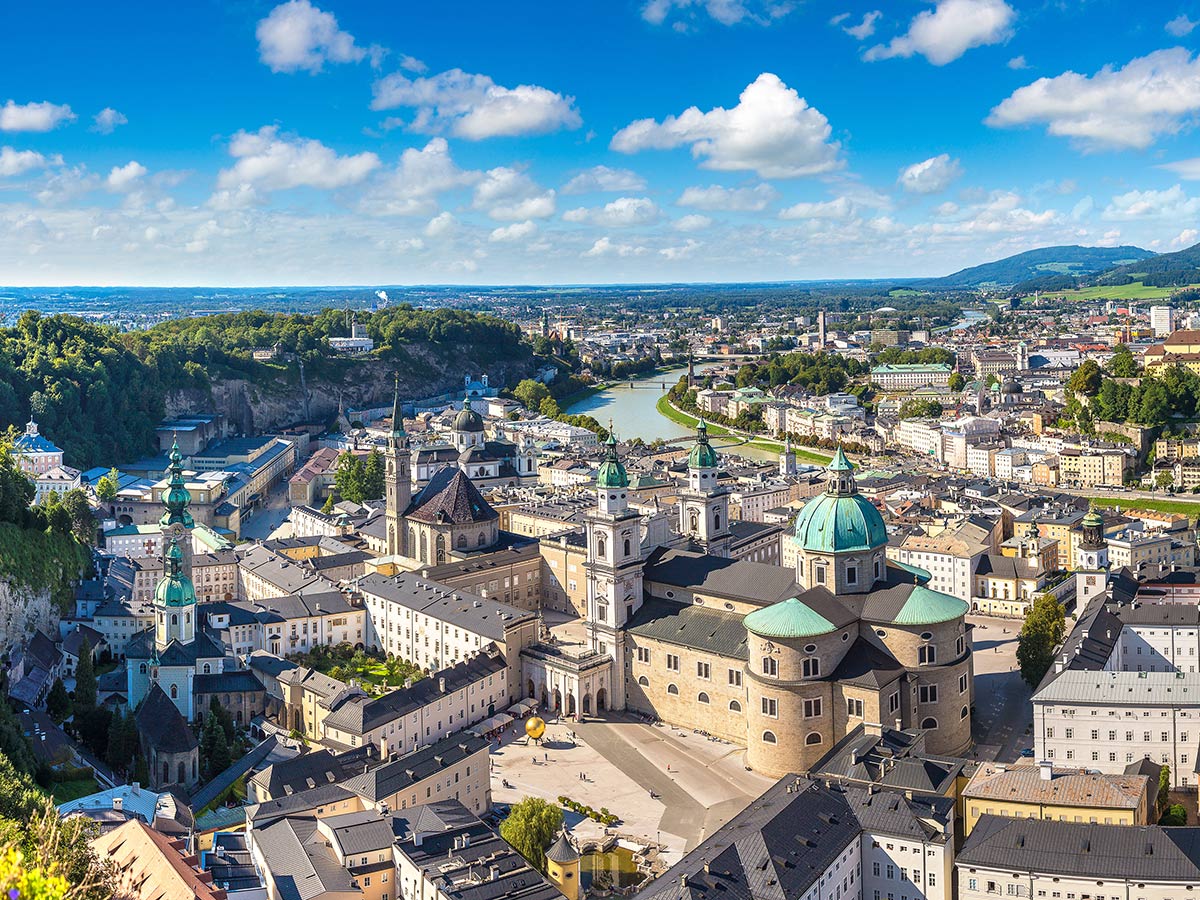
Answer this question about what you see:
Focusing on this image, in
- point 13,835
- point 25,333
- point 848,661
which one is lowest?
point 848,661

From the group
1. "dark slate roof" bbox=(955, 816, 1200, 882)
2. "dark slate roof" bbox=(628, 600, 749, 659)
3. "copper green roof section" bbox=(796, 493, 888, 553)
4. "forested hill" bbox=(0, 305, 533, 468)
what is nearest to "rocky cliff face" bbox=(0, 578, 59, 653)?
"dark slate roof" bbox=(628, 600, 749, 659)

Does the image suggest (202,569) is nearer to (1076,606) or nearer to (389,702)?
(389,702)

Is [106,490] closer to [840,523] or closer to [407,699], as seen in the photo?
[407,699]

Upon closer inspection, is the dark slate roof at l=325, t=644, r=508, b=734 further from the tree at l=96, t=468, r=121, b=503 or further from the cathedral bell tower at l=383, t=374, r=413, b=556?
the tree at l=96, t=468, r=121, b=503

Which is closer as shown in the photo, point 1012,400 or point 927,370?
point 1012,400

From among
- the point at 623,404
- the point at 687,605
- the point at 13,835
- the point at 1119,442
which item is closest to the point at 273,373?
the point at 623,404

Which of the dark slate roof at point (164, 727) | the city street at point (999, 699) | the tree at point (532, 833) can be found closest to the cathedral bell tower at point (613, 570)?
the city street at point (999, 699)

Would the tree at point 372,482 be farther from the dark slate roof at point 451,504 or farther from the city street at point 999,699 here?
the city street at point 999,699
